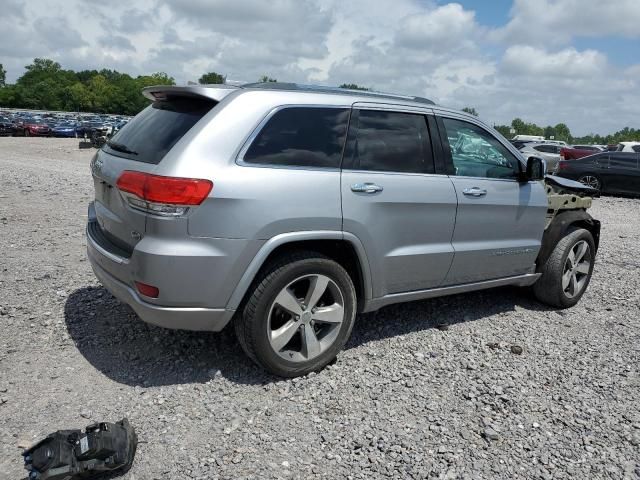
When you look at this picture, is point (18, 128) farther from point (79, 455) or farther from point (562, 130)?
point (562, 130)

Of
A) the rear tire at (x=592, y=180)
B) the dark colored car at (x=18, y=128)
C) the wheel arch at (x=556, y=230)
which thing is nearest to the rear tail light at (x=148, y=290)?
the wheel arch at (x=556, y=230)

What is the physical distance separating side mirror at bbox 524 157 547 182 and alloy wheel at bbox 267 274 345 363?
2.09 metres

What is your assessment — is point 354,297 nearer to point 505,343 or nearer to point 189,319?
point 189,319

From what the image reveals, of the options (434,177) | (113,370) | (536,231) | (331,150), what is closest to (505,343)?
(536,231)

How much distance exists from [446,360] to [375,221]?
120 centimetres

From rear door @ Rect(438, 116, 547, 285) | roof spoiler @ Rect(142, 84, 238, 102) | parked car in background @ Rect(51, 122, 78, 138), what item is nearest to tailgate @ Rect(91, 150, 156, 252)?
roof spoiler @ Rect(142, 84, 238, 102)

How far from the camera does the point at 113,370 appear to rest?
12.0ft

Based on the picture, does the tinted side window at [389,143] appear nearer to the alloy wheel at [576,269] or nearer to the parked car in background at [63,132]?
the alloy wheel at [576,269]

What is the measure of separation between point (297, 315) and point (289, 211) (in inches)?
26.9

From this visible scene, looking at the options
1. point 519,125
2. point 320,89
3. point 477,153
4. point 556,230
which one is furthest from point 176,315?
point 519,125

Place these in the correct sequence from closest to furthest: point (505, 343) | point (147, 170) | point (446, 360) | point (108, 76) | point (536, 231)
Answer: point (147, 170), point (446, 360), point (505, 343), point (536, 231), point (108, 76)

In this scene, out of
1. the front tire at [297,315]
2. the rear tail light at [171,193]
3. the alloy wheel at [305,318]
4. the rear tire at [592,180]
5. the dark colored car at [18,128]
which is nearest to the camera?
the rear tail light at [171,193]

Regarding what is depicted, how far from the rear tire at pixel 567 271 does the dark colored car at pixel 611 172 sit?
36.6ft

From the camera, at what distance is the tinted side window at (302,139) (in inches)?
133
